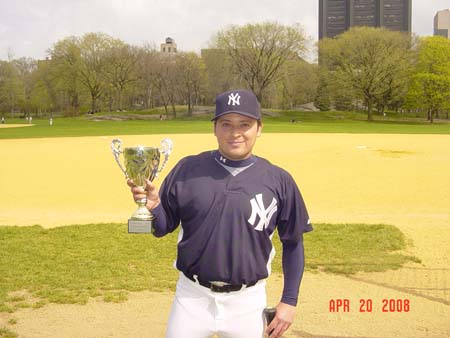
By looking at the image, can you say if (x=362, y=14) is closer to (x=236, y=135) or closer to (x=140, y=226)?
(x=236, y=135)

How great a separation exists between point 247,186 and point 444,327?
3591 millimetres

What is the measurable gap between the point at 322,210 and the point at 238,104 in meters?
9.71

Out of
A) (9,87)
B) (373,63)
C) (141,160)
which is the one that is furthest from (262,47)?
(141,160)

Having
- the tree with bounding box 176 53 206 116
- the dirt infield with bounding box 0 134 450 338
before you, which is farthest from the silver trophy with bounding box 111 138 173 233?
the tree with bounding box 176 53 206 116

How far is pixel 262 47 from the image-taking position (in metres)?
74.9

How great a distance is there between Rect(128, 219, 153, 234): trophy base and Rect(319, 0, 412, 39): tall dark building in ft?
561

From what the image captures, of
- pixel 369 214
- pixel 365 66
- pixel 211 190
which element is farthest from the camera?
pixel 365 66

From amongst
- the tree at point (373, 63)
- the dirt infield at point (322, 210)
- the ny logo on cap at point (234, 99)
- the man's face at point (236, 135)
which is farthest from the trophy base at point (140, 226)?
the tree at point (373, 63)

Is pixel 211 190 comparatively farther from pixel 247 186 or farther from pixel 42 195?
pixel 42 195

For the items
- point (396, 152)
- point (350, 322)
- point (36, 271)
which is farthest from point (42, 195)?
point (396, 152)

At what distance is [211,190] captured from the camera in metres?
2.87

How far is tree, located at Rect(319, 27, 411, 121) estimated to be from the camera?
67.0m

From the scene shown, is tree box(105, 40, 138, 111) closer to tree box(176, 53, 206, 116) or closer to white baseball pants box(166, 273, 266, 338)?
tree box(176, 53, 206, 116)

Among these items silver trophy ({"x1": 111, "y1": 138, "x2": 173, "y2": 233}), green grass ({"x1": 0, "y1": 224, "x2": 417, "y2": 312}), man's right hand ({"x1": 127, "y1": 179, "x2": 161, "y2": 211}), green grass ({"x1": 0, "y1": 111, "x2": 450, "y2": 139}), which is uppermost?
silver trophy ({"x1": 111, "y1": 138, "x2": 173, "y2": 233})
